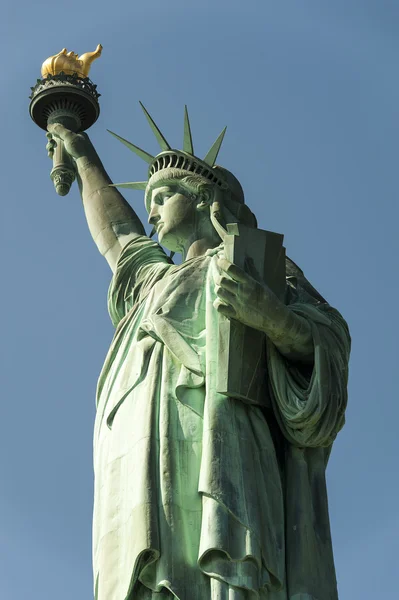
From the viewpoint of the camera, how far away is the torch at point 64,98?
70.0 feet

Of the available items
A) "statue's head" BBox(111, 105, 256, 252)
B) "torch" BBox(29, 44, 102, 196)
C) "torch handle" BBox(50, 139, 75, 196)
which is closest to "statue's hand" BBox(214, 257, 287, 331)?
"statue's head" BBox(111, 105, 256, 252)

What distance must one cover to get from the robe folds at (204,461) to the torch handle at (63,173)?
9.93 ft

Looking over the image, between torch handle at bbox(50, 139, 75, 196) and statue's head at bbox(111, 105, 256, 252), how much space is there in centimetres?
212

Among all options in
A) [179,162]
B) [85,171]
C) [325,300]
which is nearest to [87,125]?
[85,171]

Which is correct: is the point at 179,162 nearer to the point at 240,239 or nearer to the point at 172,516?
the point at 240,239

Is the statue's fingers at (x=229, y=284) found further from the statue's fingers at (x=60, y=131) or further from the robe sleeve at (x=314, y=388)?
the statue's fingers at (x=60, y=131)

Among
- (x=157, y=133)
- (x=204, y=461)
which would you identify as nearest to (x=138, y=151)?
(x=157, y=133)

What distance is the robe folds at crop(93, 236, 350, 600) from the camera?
52.7 ft

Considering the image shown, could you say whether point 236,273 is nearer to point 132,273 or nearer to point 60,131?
point 132,273

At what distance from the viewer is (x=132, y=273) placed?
19188mm

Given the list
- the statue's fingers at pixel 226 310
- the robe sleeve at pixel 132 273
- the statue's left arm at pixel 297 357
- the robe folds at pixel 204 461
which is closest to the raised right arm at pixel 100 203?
the robe sleeve at pixel 132 273

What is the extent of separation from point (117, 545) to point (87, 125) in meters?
6.61

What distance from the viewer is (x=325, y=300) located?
1858cm

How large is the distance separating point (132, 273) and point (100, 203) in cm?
152
